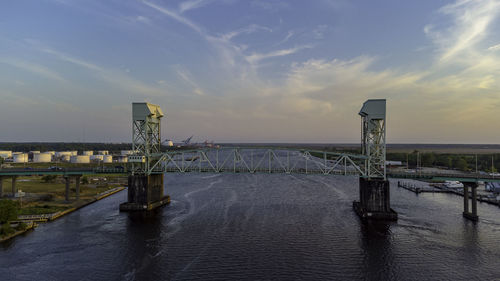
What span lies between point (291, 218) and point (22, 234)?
129 feet

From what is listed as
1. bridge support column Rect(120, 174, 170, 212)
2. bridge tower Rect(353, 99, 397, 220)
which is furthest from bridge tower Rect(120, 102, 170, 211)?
bridge tower Rect(353, 99, 397, 220)

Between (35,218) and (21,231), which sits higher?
(35,218)

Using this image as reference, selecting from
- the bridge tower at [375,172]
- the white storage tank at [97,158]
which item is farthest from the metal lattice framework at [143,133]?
Answer: the white storage tank at [97,158]

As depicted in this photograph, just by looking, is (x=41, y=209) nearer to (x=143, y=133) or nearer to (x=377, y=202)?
(x=143, y=133)

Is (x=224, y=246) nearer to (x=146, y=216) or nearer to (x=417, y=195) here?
(x=146, y=216)

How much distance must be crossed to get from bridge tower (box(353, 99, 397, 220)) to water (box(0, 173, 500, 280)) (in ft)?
10.5

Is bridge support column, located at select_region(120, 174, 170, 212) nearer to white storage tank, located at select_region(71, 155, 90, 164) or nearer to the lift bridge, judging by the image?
the lift bridge

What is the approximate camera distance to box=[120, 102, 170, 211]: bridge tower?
2147 inches

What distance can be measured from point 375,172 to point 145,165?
4299cm

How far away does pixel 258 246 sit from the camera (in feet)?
119

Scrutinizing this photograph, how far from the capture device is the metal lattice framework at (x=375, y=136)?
166 feet

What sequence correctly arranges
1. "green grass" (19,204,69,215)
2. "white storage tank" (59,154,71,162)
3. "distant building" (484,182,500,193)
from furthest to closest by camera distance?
"white storage tank" (59,154,71,162) < "distant building" (484,182,500,193) < "green grass" (19,204,69,215)

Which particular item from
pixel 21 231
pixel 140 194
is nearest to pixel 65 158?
pixel 140 194

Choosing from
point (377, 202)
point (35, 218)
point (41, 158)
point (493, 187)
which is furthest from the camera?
point (41, 158)
